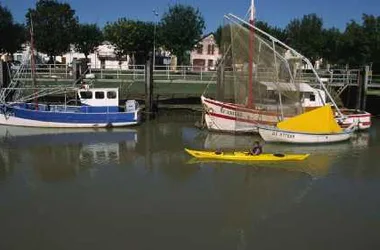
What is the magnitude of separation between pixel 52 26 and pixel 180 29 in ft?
57.8

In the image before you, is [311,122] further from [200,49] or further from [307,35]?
[200,49]

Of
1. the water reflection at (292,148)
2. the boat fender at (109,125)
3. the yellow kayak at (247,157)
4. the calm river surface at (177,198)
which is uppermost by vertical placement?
the boat fender at (109,125)

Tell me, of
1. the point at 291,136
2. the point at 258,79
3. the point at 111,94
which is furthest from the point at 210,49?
the point at 291,136

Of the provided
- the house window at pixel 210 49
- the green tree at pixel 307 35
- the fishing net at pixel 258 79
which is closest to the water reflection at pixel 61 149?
the fishing net at pixel 258 79

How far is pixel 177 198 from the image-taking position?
17703mm

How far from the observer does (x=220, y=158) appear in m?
23.2

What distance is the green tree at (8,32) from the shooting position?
2534 inches

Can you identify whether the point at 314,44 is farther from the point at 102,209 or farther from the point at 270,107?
the point at 102,209

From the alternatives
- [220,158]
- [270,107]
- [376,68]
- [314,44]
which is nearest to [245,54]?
[270,107]

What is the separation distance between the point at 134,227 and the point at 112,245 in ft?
4.58

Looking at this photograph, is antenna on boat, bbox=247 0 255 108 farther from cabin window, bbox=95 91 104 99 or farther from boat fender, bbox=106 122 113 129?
cabin window, bbox=95 91 104 99

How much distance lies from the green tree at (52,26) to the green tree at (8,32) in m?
2.31

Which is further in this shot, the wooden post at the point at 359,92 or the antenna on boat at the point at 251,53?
the wooden post at the point at 359,92

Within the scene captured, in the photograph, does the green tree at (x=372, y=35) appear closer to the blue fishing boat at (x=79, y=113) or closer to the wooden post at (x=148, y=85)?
the wooden post at (x=148, y=85)
